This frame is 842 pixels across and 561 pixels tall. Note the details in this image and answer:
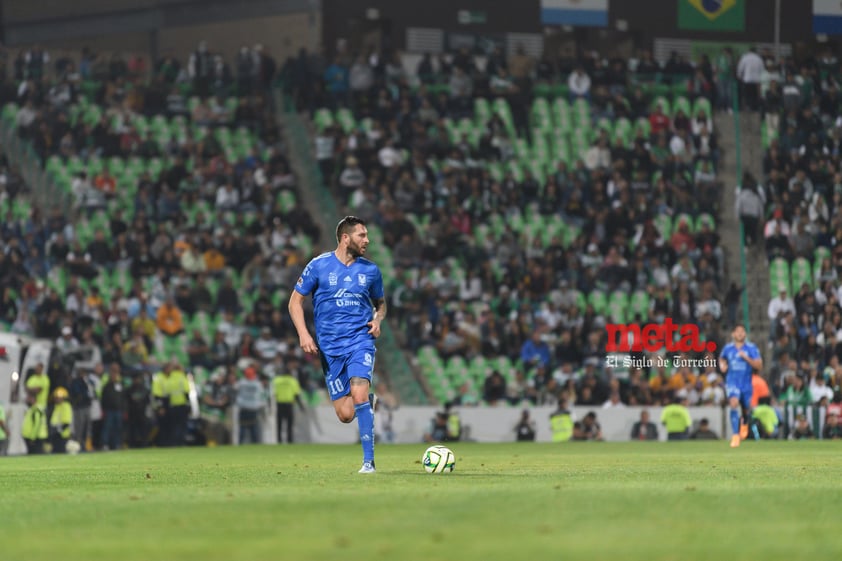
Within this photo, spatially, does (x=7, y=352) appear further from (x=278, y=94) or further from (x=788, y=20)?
(x=788, y=20)

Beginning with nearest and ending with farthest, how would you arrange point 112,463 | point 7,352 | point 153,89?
point 112,463, point 7,352, point 153,89

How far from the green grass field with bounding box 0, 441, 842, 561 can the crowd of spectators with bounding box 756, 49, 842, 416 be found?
2129cm

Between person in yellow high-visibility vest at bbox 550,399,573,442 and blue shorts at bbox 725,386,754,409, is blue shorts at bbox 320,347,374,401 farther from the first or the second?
person in yellow high-visibility vest at bbox 550,399,573,442

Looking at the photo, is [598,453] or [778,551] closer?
[778,551]

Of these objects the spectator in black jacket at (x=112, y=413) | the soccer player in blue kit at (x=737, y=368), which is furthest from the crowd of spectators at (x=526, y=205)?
→ the spectator in black jacket at (x=112, y=413)

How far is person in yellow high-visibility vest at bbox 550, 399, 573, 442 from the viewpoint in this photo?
35.0 metres

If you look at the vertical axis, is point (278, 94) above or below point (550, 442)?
above

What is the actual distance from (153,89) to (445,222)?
9468mm

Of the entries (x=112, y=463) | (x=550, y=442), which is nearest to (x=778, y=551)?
(x=112, y=463)

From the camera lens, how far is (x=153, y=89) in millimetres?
44469

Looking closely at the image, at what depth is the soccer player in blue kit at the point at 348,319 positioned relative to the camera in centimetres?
1584

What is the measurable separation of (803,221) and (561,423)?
12.0m

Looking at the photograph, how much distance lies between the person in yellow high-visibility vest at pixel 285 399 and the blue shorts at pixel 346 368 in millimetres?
18814

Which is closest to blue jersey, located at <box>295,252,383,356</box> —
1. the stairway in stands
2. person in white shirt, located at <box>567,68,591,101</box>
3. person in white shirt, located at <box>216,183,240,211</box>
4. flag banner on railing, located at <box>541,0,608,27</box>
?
person in white shirt, located at <box>216,183,240,211</box>
